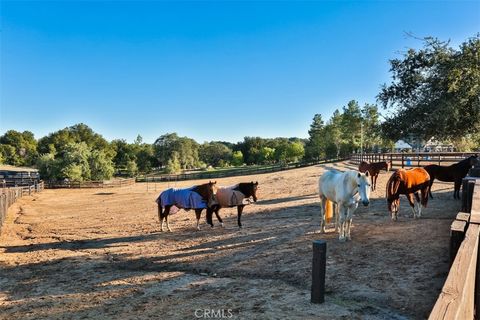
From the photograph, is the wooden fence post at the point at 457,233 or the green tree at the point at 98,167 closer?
the wooden fence post at the point at 457,233

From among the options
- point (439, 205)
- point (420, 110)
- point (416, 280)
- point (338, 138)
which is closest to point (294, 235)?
point (416, 280)

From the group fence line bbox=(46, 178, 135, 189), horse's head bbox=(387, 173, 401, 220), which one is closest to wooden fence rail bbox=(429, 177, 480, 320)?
horse's head bbox=(387, 173, 401, 220)

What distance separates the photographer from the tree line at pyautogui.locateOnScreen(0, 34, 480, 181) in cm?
1605

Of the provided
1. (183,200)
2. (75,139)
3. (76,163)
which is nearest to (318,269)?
(183,200)

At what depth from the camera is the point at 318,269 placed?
563cm

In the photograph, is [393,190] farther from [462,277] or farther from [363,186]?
[462,277]

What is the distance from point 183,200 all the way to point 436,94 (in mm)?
12719

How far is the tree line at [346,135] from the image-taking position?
52.6ft

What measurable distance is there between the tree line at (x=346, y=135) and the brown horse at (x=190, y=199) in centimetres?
1066

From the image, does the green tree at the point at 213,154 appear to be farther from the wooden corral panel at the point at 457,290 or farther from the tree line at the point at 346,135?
the wooden corral panel at the point at 457,290

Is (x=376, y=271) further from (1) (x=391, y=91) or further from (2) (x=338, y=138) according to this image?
(2) (x=338, y=138)

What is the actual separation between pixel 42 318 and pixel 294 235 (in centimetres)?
632

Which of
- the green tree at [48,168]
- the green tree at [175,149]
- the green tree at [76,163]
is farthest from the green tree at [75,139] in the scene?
the green tree at [76,163]

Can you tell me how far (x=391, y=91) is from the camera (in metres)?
19.0
